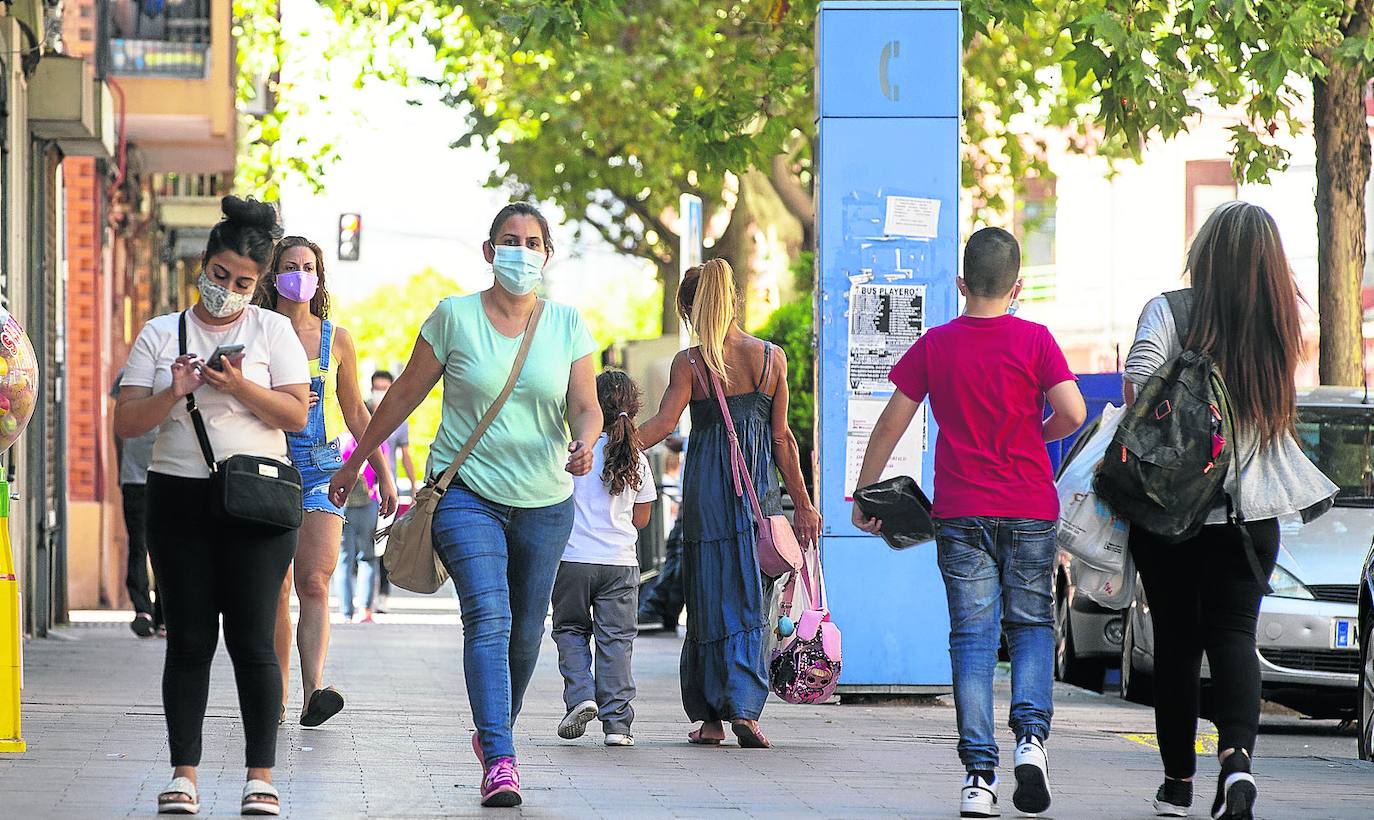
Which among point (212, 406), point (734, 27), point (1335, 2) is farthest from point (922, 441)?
point (734, 27)

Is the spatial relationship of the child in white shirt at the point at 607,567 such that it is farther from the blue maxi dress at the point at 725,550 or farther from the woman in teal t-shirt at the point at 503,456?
the woman in teal t-shirt at the point at 503,456

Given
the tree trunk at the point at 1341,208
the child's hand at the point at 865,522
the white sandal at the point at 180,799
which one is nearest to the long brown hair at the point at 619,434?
the child's hand at the point at 865,522

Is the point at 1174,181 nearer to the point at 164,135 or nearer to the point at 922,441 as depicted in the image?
the point at 164,135

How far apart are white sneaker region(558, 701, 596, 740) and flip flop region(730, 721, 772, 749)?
1.91 ft

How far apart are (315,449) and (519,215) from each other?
2.05 meters

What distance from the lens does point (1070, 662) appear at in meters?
14.1

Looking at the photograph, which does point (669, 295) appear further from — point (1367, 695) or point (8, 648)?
point (8, 648)

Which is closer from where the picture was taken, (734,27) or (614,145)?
(734,27)

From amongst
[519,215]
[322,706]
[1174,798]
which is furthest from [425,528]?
[1174,798]

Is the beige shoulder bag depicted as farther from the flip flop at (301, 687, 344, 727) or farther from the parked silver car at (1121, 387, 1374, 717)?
the parked silver car at (1121, 387, 1374, 717)

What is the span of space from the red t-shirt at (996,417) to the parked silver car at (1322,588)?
11.9ft

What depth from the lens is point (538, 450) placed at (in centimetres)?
719

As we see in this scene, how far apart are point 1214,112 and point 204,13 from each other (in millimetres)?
26655

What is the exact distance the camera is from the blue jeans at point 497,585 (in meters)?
6.98
